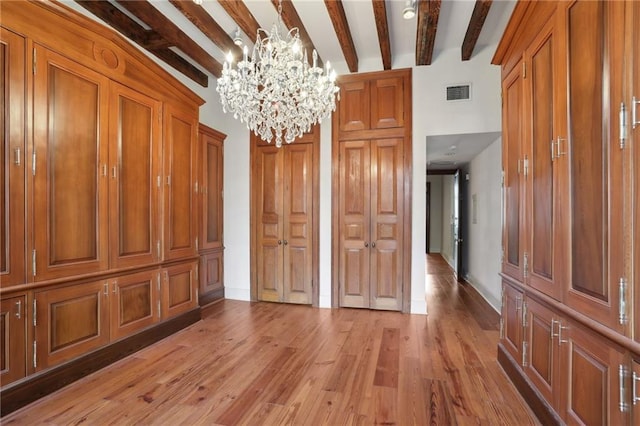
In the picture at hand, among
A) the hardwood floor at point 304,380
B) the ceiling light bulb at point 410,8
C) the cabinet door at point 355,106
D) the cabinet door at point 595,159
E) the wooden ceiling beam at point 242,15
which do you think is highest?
the wooden ceiling beam at point 242,15

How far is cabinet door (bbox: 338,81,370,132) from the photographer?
4.24m

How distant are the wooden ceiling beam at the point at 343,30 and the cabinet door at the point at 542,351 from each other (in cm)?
300

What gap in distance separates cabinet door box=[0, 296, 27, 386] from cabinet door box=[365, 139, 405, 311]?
3.51 meters

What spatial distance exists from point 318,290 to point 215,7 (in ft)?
12.0

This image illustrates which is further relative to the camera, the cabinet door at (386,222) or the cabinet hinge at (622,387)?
the cabinet door at (386,222)

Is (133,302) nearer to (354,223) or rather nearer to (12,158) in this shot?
(12,158)

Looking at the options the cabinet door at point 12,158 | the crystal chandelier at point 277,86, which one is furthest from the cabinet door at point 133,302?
the crystal chandelier at point 277,86

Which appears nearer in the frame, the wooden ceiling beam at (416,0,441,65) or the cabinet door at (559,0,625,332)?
the cabinet door at (559,0,625,332)

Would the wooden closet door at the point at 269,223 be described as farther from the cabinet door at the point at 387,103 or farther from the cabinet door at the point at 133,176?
the cabinet door at the point at 133,176

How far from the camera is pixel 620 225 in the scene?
3.96 feet

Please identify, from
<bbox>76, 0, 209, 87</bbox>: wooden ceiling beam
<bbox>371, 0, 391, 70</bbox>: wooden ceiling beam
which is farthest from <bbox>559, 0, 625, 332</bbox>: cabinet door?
<bbox>76, 0, 209, 87</bbox>: wooden ceiling beam

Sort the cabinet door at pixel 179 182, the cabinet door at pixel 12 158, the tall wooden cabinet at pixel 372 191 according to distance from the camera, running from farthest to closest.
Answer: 1. the tall wooden cabinet at pixel 372 191
2. the cabinet door at pixel 179 182
3. the cabinet door at pixel 12 158

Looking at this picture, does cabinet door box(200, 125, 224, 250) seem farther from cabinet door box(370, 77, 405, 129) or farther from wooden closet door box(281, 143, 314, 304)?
cabinet door box(370, 77, 405, 129)

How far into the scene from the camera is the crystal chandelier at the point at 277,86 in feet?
8.43
